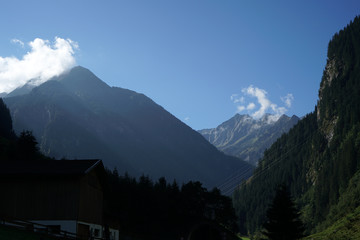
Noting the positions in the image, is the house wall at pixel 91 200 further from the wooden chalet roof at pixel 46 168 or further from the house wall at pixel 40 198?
the wooden chalet roof at pixel 46 168

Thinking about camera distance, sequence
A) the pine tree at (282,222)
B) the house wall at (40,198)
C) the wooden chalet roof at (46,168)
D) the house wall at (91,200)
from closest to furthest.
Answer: the wooden chalet roof at (46,168) → the house wall at (40,198) → the house wall at (91,200) → the pine tree at (282,222)

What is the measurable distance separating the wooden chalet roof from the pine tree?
32.8 metres

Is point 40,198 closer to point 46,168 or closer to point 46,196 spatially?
point 46,196

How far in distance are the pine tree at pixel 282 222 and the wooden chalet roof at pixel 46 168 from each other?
3283cm

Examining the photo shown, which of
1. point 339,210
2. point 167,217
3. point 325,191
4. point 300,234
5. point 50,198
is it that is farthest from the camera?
point 325,191

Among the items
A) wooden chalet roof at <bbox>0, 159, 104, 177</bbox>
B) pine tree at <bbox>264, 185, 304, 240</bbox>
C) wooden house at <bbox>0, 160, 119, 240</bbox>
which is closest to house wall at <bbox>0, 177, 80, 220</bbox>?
wooden house at <bbox>0, 160, 119, 240</bbox>

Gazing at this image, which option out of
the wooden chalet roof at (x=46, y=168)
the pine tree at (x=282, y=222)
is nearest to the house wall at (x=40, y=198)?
the wooden chalet roof at (x=46, y=168)

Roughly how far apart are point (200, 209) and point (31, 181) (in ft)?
292

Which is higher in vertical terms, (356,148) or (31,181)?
(356,148)

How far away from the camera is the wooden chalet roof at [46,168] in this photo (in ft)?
137

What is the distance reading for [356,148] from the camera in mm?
178250

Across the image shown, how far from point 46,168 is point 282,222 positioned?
Result: 39.8 metres

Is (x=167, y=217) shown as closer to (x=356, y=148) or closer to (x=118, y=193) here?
(x=118, y=193)

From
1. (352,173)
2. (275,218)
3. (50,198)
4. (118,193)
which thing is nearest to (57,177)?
(50,198)
